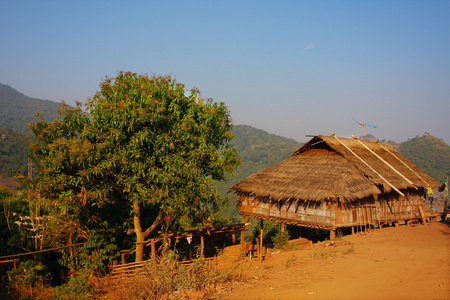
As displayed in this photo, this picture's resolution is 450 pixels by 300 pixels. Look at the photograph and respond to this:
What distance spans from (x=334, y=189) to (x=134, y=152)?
8068 millimetres

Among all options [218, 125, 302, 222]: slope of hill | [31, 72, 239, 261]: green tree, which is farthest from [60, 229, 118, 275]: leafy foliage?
[218, 125, 302, 222]: slope of hill

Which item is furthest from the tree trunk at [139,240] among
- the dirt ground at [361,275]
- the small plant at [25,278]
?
the dirt ground at [361,275]

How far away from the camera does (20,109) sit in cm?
12656

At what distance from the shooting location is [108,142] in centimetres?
941

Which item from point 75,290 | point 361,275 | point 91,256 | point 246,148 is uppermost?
point 246,148

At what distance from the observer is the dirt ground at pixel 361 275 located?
6.75 metres

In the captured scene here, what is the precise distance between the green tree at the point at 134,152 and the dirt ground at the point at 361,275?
3.35m

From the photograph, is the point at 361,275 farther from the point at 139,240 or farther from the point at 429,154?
the point at 429,154

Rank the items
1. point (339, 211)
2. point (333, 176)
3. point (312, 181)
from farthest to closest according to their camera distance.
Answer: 1. point (312, 181)
2. point (333, 176)
3. point (339, 211)

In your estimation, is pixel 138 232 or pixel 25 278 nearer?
pixel 25 278

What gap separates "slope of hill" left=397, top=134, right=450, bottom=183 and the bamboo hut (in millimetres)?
38110

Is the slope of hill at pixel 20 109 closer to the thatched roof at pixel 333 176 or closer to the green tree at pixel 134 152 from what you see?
the thatched roof at pixel 333 176

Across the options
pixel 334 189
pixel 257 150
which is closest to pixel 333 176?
pixel 334 189

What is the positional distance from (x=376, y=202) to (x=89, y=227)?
12.7 m
